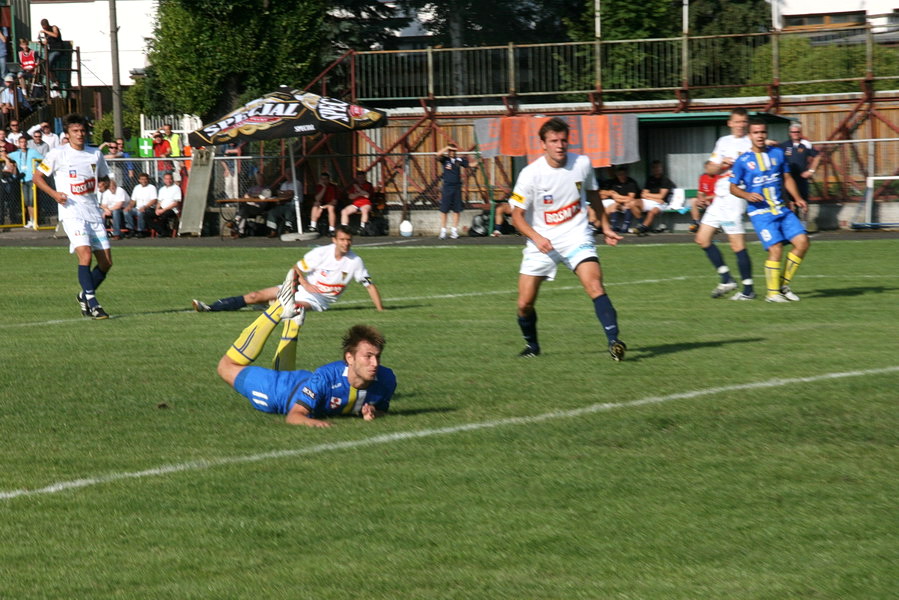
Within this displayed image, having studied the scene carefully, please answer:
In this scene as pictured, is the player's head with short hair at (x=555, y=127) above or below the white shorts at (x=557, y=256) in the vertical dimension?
above

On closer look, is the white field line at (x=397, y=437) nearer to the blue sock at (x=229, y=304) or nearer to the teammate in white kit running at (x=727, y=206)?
the teammate in white kit running at (x=727, y=206)

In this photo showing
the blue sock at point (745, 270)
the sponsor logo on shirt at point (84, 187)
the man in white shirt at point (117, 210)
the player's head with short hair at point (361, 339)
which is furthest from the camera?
the man in white shirt at point (117, 210)

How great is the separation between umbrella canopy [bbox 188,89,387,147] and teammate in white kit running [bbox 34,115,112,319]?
533 inches

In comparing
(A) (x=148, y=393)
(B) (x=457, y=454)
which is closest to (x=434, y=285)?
(A) (x=148, y=393)

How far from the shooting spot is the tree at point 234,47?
3644 centimetres

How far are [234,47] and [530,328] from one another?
2797 centimetres

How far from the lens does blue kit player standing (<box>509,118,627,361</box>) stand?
10531mm

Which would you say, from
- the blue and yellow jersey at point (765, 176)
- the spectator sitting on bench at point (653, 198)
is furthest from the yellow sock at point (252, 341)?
the spectator sitting on bench at point (653, 198)

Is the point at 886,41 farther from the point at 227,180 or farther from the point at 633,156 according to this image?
the point at 227,180

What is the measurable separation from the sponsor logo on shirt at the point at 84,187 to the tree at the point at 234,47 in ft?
73.2

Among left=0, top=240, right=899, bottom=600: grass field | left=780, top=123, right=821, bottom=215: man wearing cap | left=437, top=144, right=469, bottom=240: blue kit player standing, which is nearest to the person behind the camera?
left=0, top=240, right=899, bottom=600: grass field

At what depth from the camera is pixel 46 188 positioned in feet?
46.8

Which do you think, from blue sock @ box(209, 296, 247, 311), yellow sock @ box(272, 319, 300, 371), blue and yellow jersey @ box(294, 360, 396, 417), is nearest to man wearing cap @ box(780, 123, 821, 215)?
blue sock @ box(209, 296, 247, 311)

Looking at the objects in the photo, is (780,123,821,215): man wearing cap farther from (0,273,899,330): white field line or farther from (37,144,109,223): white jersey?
(37,144,109,223): white jersey
